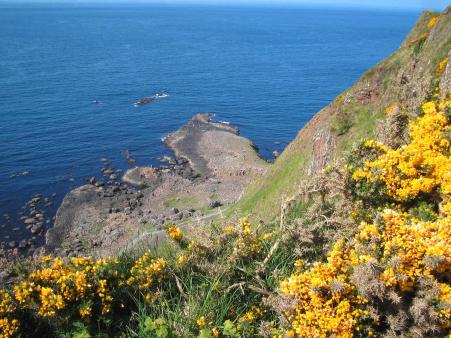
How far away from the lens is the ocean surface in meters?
59.2

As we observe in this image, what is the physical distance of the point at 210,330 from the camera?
23.9 ft

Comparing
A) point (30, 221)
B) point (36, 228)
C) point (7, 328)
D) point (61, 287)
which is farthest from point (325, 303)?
point (30, 221)

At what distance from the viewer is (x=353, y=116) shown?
2538 centimetres

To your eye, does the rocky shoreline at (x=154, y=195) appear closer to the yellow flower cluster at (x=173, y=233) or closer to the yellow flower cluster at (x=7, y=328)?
the yellow flower cluster at (x=173, y=233)

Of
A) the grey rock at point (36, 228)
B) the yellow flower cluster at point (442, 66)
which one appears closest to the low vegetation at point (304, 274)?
the yellow flower cluster at point (442, 66)

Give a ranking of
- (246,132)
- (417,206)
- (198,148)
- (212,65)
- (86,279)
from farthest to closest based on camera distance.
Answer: (212,65) < (246,132) < (198,148) < (417,206) < (86,279)

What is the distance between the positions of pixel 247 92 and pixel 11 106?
54.6m

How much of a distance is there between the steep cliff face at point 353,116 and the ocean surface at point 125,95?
99.2 feet

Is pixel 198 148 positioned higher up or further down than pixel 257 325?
further down

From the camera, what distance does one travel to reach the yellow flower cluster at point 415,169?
8.70m

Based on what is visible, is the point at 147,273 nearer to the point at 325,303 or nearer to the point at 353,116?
the point at 325,303

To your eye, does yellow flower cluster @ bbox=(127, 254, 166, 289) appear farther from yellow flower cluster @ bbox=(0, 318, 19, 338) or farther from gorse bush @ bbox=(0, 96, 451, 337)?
yellow flower cluster @ bbox=(0, 318, 19, 338)

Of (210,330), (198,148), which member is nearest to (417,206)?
(210,330)

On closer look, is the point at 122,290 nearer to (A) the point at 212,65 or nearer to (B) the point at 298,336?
(B) the point at 298,336
